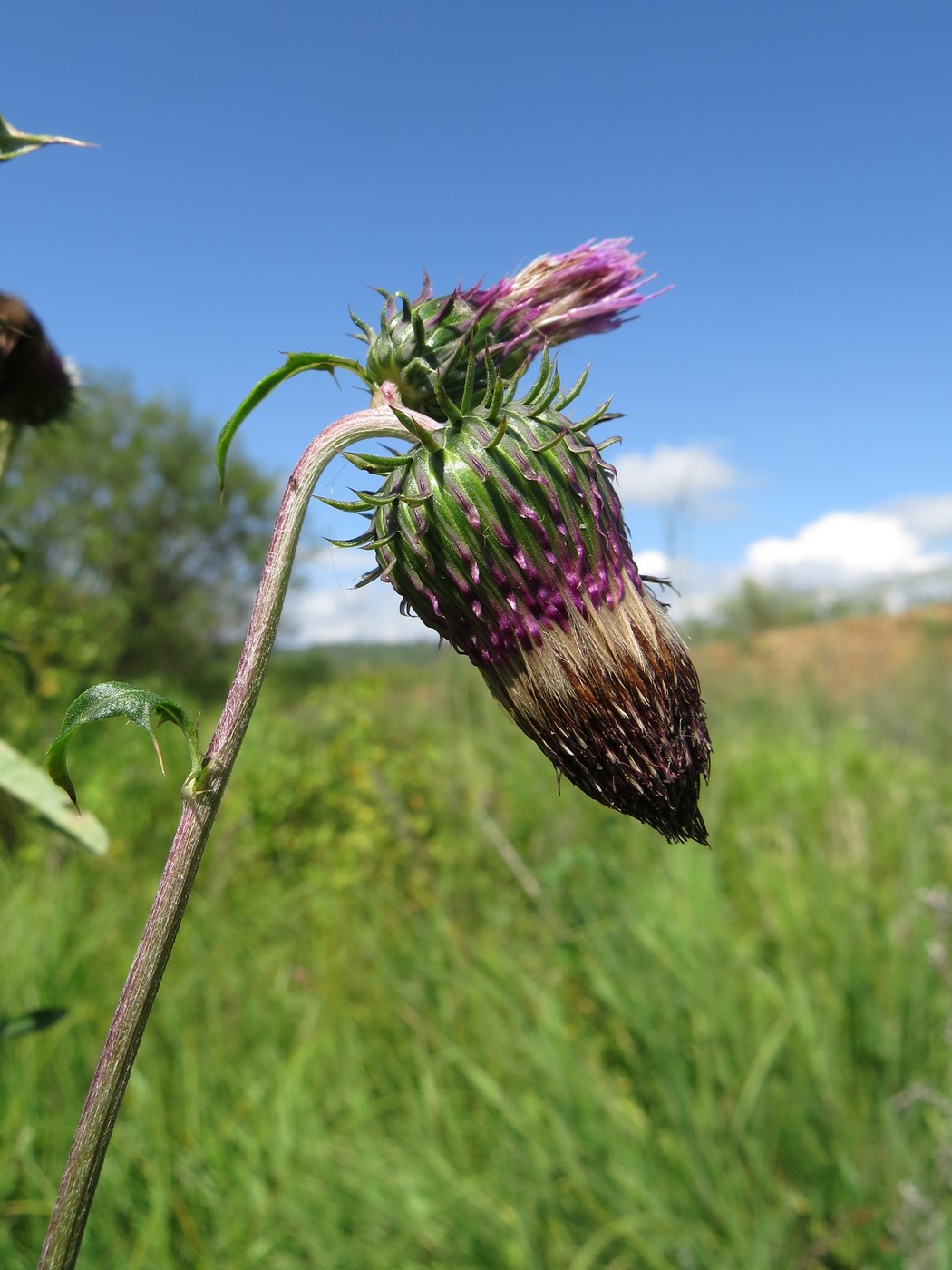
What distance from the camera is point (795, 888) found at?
131 inches

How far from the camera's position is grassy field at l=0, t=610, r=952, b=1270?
2.15m

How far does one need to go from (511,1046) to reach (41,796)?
2.05m

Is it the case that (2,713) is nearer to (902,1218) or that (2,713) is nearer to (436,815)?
(436,815)

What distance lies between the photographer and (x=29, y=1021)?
0.94m

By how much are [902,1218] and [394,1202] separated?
1.08 m

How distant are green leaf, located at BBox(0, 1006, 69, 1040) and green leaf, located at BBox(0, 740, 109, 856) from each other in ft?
0.51

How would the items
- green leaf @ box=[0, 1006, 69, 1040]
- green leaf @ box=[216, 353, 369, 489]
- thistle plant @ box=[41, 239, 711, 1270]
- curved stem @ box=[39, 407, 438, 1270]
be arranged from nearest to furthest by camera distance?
curved stem @ box=[39, 407, 438, 1270]
green leaf @ box=[216, 353, 369, 489]
thistle plant @ box=[41, 239, 711, 1270]
green leaf @ box=[0, 1006, 69, 1040]

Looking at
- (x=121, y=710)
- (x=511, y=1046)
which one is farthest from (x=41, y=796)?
(x=511, y=1046)

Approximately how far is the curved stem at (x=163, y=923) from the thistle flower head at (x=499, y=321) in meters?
0.24

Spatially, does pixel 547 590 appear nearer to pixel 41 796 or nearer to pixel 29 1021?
pixel 41 796

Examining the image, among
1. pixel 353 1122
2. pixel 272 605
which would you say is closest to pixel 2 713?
pixel 353 1122

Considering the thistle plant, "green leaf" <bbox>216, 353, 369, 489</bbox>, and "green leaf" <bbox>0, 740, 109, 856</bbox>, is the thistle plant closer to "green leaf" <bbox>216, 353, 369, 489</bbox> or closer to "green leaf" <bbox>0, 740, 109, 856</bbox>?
"green leaf" <bbox>216, 353, 369, 489</bbox>

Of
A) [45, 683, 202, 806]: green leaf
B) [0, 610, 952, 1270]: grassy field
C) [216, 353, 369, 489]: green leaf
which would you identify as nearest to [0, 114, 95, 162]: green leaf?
[216, 353, 369, 489]: green leaf

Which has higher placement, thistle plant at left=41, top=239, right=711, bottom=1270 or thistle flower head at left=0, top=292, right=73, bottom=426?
thistle flower head at left=0, top=292, right=73, bottom=426
